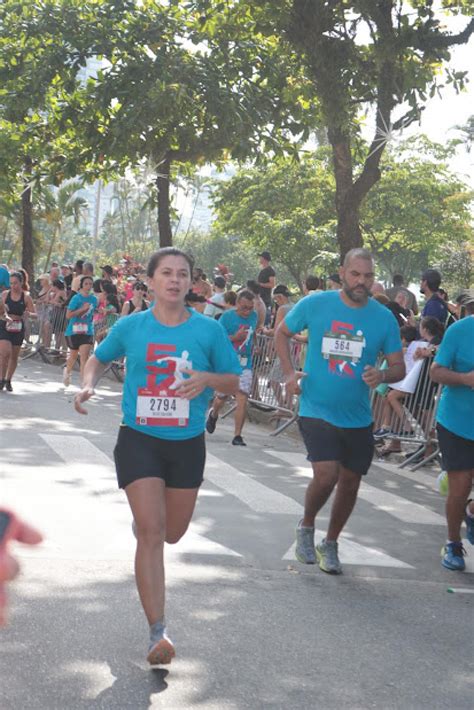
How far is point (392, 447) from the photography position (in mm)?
13766

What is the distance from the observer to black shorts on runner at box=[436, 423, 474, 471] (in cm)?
765

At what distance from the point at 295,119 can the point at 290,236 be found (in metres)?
27.6

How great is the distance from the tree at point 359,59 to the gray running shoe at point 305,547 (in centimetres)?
1056

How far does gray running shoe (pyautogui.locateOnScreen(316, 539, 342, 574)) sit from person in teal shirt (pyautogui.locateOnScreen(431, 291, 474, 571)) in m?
0.87

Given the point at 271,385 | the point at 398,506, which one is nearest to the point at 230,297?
the point at 271,385

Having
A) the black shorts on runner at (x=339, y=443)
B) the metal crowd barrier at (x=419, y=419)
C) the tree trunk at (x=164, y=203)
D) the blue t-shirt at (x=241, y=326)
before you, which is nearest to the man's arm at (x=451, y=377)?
the black shorts on runner at (x=339, y=443)

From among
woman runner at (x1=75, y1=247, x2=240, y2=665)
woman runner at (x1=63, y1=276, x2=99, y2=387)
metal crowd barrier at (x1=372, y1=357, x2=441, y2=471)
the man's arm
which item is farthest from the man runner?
woman runner at (x1=63, y1=276, x2=99, y2=387)

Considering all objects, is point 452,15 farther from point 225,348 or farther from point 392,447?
point 225,348

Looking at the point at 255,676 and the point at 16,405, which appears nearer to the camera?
the point at 255,676

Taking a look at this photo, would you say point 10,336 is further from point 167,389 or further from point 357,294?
point 167,389

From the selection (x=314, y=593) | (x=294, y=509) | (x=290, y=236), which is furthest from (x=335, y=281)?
(x=290, y=236)

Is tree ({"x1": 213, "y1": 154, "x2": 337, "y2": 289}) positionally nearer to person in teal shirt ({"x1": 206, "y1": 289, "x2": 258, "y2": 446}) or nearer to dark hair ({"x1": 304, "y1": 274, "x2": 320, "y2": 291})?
dark hair ({"x1": 304, "y1": 274, "x2": 320, "y2": 291})

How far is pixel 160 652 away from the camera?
5012 mm

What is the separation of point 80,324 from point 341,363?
12.0 meters
